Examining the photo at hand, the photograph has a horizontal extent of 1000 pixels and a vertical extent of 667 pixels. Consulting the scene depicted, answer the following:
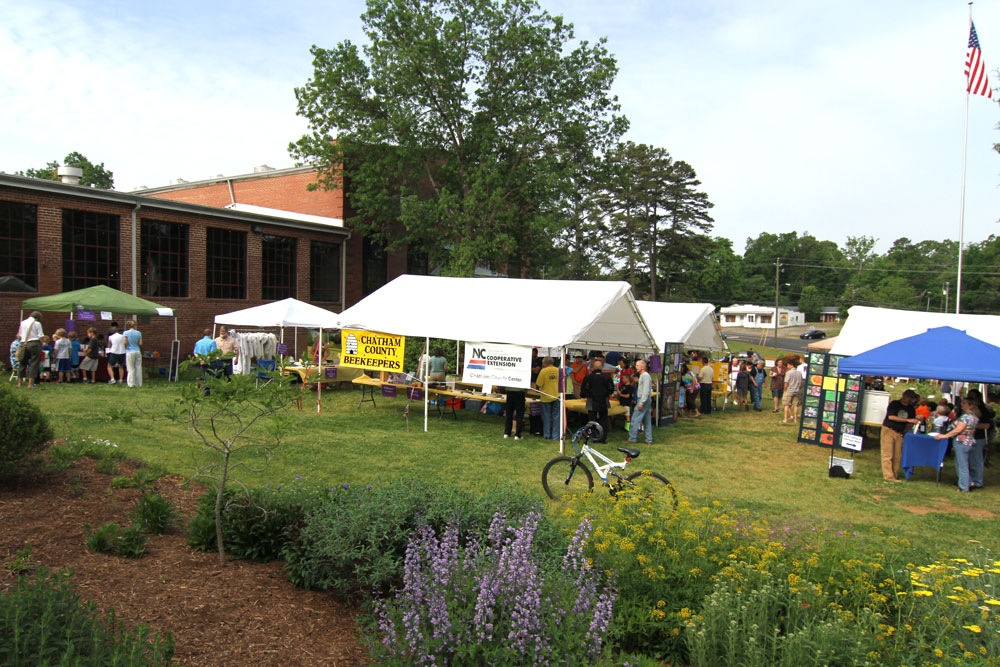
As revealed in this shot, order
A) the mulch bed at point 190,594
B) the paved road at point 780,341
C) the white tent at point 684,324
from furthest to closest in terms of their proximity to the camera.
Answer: the paved road at point 780,341 < the white tent at point 684,324 < the mulch bed at point 190,594

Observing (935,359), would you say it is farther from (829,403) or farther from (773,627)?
(773,627)

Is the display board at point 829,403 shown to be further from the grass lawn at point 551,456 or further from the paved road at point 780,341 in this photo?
the paved road at point 780,341

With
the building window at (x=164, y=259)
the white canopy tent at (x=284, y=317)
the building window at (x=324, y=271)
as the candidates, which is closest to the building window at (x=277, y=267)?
the building window at (x=324, y=271)

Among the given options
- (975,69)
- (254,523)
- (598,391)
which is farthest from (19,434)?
(975,69)

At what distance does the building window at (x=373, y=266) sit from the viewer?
1254 inches

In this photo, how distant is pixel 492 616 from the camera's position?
11.3 ft

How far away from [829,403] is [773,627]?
10.5 m

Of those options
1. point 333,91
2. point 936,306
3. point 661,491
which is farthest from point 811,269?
point 661,491

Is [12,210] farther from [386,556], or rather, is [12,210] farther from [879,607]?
[879,607]

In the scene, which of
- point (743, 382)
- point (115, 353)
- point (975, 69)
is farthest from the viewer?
point (975, 69)

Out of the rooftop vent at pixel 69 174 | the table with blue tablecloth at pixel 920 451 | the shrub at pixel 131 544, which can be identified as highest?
the rooftop vent at pixel 69 174

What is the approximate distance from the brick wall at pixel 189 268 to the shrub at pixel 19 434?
16.2 metres

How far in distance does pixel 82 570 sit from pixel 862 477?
35.5 ft

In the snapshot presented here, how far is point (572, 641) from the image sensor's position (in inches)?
134
